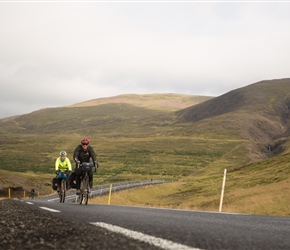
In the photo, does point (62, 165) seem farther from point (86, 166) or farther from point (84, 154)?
point (86, 166)

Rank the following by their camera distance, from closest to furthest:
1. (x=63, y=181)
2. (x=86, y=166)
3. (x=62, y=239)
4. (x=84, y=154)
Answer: (x=62, y=239)
(x=86, y=166)
(x=84, y=154)
(x=63, y=181)

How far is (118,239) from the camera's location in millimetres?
3373

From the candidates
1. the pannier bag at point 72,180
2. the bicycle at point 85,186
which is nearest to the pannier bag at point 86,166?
the bicycle at point 85,186

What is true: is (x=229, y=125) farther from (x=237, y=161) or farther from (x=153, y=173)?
(x=153, y=173)

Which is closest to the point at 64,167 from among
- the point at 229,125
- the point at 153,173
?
the point at 153,173

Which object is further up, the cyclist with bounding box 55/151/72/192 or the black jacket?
the black jacket

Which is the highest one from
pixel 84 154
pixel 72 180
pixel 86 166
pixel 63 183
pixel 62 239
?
pixel 84 154

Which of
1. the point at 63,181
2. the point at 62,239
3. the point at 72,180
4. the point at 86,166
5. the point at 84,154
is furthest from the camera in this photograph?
the point at 63,181

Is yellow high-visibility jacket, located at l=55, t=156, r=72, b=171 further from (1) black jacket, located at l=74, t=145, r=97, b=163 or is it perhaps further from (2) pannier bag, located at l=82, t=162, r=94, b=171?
(2) pannier bag, located at l=82, t=162, r=94, b=171

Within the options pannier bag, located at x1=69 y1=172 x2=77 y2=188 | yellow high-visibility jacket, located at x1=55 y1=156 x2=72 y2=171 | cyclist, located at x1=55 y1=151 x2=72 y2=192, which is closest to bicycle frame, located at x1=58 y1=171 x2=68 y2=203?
cyclist, located at x1=55 y1=151 x2=72 y2=192

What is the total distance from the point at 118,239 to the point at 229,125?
597 ft

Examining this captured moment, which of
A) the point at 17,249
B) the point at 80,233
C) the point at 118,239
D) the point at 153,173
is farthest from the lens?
the point at 153,173

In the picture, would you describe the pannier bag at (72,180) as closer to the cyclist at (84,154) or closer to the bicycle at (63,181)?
the cyclist at (84,154)

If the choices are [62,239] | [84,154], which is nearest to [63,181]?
[84,154]
